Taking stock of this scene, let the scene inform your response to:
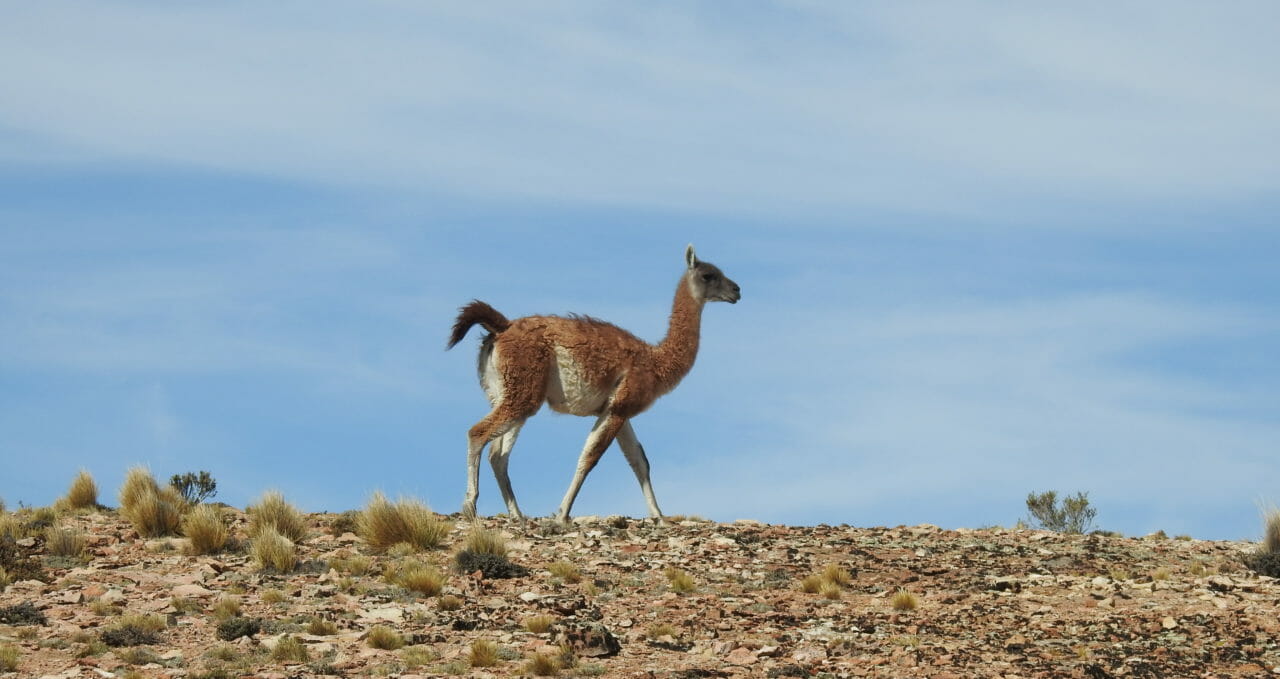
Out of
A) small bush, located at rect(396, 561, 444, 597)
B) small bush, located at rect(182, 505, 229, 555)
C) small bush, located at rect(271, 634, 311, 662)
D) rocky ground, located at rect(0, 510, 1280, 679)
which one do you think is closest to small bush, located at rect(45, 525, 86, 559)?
rocky ground, located at rect(0, 510, 1280, 679)

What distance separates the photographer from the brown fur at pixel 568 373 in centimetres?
1956

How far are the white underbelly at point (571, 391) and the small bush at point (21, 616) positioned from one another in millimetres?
7228

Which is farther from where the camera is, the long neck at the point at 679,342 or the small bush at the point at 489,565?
the long neck at the point at 679,342

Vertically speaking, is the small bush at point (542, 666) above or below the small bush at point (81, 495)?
below

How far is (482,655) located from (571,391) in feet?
22.5

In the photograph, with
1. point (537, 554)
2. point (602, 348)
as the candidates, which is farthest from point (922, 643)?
point (602, 348)

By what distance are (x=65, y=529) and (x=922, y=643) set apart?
38.2 ft

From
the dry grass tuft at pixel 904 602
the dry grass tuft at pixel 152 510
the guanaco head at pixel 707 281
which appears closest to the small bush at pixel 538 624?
the dry grass tuft at pixel 904 602

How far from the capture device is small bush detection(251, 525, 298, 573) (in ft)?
56.9

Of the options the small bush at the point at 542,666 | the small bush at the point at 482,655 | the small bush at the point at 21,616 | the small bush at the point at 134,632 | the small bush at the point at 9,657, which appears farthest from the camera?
the small bush at the point at 21,616

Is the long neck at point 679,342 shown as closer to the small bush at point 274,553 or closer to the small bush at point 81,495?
the small bush at point 274,553

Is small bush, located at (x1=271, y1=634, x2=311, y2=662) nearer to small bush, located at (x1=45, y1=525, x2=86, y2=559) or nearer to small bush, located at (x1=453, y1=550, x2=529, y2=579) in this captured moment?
small bush, located at (x1=453, y1=550, x2=529, y2=579)

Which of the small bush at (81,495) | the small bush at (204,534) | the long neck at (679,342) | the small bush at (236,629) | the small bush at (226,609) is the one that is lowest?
the small bush at (236,629)

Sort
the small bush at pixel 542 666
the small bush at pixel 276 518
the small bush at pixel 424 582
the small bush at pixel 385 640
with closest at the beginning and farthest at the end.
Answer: the small bush at pixel 542 666
the small bush at pixel 385 640
the small bush at pixel 424 582
the small bush at pixel 276 518
